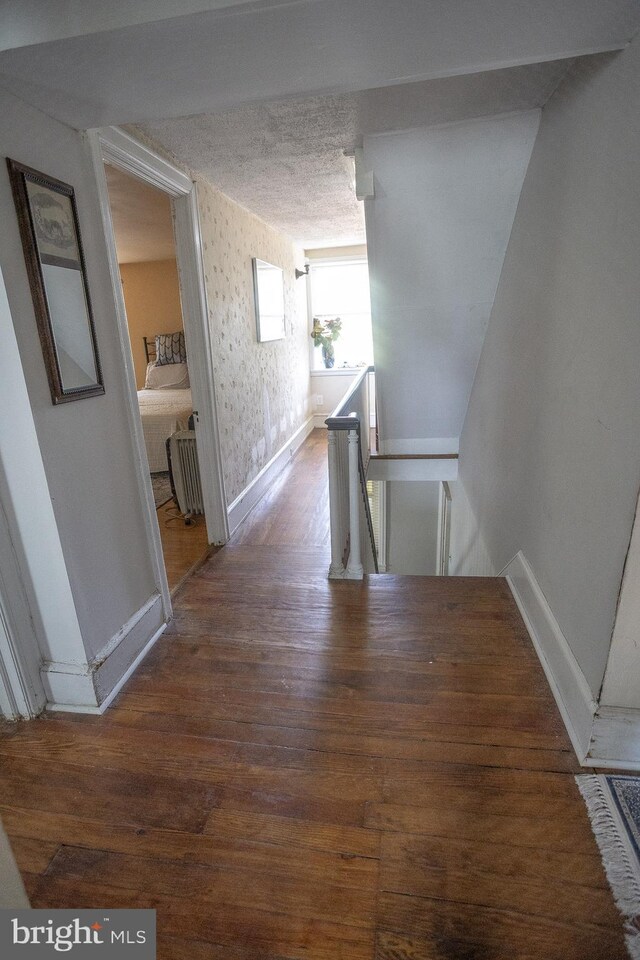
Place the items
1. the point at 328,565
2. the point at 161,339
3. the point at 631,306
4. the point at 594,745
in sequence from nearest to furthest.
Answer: the point at 631,306
the point at 594,745
the point at 328,565
the point at 161,339

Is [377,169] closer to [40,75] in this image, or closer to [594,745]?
[40,75]

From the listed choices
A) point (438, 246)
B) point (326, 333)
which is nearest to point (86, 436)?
point (438, 246)

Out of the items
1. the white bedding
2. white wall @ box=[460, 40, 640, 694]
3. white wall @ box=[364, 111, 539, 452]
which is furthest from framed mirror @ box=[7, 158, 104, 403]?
the white bedding

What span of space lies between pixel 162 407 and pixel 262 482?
127cm

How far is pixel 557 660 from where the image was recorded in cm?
168

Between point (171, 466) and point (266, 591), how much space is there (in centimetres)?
150

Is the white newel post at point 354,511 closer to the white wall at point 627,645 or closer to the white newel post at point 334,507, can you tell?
the white newel post at point 334,507

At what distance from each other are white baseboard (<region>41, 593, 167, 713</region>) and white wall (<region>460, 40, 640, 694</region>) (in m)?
Result: 1.67

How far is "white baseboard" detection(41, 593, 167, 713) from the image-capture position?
1.71 metres

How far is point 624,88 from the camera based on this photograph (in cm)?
131

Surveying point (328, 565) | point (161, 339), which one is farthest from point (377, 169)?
point (161, 339)

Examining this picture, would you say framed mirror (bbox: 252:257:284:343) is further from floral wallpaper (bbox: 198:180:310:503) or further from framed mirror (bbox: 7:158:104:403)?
framed mirror (bbox: 7:158:104:403)

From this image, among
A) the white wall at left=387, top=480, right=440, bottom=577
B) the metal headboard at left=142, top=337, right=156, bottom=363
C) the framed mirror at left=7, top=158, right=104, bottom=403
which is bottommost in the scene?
the white wall at left=387, top=480, right=440, bottom=577

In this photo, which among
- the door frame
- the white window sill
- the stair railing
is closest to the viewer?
the door frame
